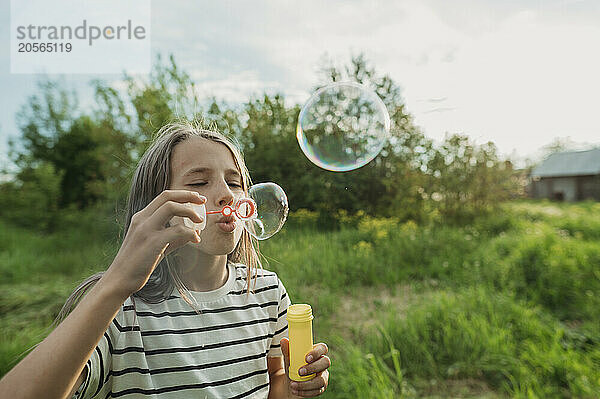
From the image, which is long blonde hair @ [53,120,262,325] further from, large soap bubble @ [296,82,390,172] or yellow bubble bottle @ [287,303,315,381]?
large soap bubble @ [296,82,390,172]

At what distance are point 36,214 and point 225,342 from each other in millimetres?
4925

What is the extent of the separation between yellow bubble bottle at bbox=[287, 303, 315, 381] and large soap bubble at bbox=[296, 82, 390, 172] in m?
0.85

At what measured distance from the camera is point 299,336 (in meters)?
0.85

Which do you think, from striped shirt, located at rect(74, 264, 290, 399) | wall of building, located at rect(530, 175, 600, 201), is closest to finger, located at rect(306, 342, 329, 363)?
striped shirt, located at rect(74, 264, 290, 399)

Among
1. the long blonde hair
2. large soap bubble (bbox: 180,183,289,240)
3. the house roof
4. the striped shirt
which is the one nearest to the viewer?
the striped shirt

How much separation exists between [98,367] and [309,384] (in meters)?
0.38

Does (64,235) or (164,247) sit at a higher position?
(164,247)

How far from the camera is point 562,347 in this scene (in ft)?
8.16

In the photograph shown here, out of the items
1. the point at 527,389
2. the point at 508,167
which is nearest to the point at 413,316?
the point at 527,389

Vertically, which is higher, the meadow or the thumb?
the thumb

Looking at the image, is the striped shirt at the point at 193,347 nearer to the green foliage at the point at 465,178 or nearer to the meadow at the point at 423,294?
the meadow at the point at 423,294

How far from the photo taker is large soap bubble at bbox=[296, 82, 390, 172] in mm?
1580

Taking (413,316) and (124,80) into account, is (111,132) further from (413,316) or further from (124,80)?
(413,316)

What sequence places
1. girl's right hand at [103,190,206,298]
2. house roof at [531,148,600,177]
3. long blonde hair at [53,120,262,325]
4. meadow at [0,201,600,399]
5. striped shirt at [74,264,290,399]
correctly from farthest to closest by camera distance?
house roof at [531,148,600,177], meadow at [0,201,600,399], long blonde hair at [53,120,262,325], striped shirt at [74,264,290,399], girl's right hand at [103,190,206,298]
